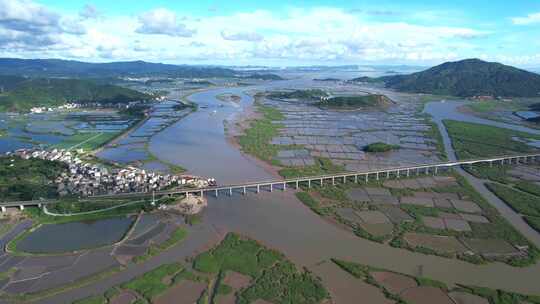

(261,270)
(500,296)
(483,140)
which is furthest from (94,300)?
(483,140)

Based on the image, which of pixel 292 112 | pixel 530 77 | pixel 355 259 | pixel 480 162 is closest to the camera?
pixel 355 259

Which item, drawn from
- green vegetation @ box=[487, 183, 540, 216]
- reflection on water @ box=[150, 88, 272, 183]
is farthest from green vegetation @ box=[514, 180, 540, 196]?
reflection on water @ box=[150, 88, 272, 183]

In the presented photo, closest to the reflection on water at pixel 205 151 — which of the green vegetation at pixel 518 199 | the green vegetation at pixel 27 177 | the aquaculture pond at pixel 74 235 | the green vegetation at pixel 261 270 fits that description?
the aquaculture pond at pixel 74 235

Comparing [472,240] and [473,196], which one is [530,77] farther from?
[472,240]

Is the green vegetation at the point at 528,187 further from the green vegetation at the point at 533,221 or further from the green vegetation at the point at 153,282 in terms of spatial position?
the green vegetation at the point at 153,282

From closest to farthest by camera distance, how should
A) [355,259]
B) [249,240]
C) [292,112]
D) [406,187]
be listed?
[355,259] → [249,240] → [406,187] → [292,112]

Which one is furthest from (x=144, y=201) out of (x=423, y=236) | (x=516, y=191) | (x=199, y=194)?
(x=516, y=191)
